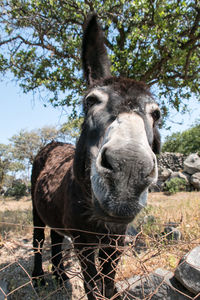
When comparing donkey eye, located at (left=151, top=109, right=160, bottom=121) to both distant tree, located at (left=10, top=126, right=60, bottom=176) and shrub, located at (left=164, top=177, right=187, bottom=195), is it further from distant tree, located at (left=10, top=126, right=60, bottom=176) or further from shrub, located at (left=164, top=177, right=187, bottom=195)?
distant tree, located at (left=10, top=126, right=60, bottom=176)

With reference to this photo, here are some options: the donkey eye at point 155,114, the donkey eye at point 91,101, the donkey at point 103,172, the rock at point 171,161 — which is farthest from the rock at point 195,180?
the donkey eye at point 91,101

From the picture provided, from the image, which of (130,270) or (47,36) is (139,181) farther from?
(47,36)

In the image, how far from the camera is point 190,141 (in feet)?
99.6

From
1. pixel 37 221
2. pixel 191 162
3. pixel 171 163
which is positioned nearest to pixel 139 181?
pixel 37 221

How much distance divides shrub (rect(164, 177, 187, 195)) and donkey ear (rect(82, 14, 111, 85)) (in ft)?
45.7

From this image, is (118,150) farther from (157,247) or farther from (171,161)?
(171,161)

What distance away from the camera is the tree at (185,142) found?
95.1ft

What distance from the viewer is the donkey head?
1.27 metres

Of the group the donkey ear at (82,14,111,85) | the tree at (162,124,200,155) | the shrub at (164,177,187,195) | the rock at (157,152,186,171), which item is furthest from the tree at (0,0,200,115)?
the tree at (162,124,200,155)

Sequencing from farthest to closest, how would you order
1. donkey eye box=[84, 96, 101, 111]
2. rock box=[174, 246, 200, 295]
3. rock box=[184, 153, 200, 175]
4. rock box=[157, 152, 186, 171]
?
1. rock box=[157, 152, 186, 171]
2. rock box=[184, 153, 200, 175]
3. rock box=[174, 246, 200, 295]
4. donkey eye box=[84, 96, 101, 111]

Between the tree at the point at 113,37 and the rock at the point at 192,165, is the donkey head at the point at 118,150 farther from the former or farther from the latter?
the rock at the point at 192,165

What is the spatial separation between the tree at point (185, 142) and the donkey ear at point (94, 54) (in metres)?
27.7

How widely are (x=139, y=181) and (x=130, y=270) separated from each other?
2.74m

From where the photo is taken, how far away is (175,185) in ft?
52.4
